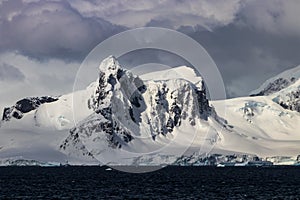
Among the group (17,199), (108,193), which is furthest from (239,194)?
(17,199)

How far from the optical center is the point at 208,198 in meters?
155

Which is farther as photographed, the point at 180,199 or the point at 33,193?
the point at 33,193

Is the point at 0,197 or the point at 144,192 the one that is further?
the point at 144,192

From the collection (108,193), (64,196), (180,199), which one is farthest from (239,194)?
(64,196)

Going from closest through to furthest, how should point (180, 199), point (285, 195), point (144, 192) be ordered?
point (180, 199), point (285, 195), point (144, 192)

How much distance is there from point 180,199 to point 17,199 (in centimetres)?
3711

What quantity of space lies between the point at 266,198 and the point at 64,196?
157 ft

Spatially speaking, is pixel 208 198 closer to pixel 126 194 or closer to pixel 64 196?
pixel 126 194

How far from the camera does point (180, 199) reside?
151125 mm

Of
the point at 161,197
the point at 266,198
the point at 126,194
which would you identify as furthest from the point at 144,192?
the point at 266,198

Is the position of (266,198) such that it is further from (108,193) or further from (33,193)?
(33,193)

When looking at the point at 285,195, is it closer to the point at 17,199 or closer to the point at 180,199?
the point at 180,199

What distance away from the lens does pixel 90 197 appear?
155625mm

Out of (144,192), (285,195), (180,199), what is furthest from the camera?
(144,192)
